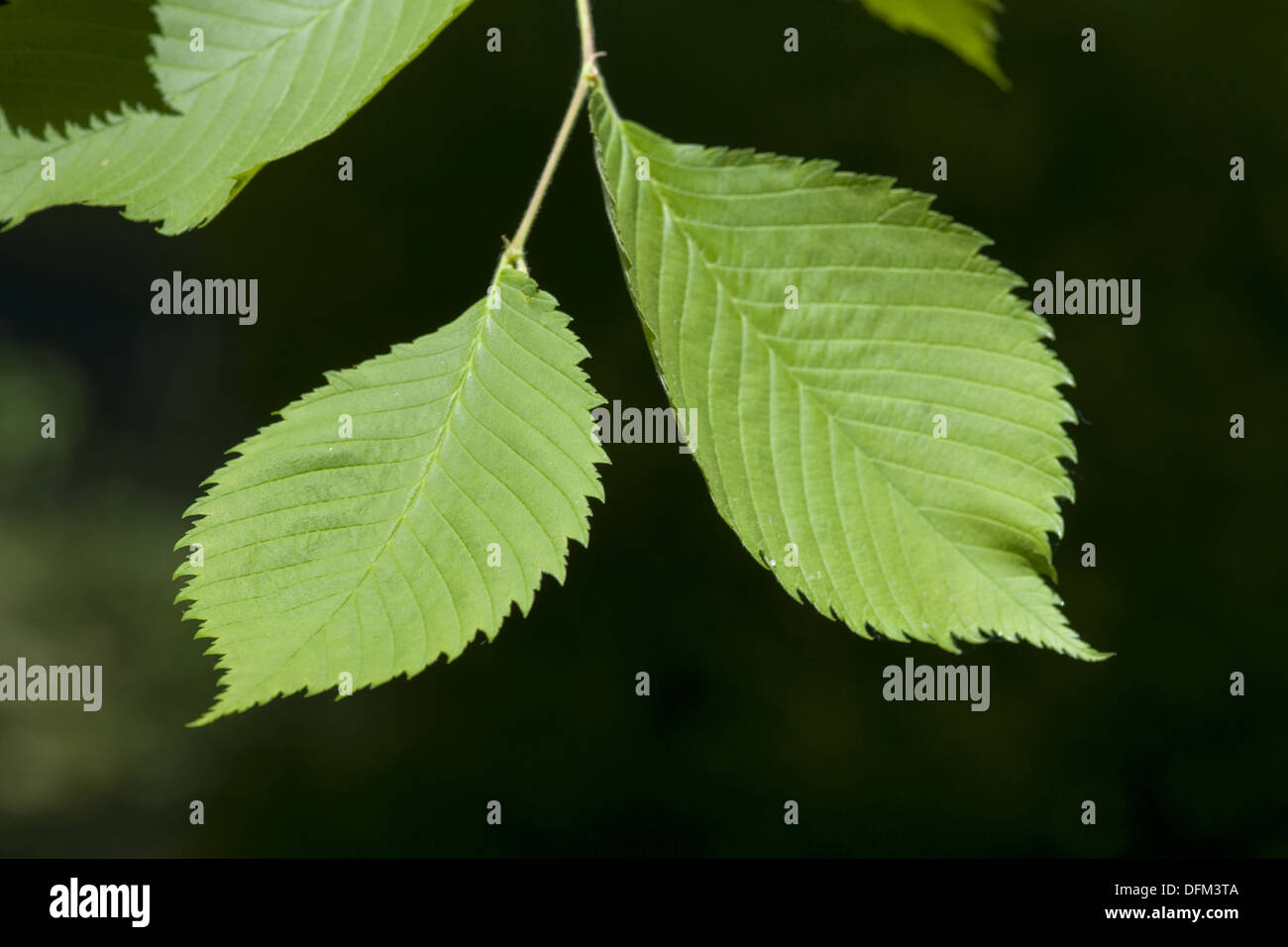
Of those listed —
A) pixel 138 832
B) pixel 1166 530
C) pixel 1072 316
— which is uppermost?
pixel 1072 316

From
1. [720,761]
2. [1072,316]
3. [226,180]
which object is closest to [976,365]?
[226,180]

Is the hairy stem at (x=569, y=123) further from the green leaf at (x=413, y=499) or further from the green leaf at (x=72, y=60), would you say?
the green leaf at (x=72, y=60)

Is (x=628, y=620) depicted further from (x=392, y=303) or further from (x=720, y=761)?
(x=392, y=303)

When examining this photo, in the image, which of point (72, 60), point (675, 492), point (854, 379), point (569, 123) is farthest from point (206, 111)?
point (675, 492)

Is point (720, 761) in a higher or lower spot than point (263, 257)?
lower

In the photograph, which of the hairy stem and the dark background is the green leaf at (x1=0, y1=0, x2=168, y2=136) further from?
the dark background

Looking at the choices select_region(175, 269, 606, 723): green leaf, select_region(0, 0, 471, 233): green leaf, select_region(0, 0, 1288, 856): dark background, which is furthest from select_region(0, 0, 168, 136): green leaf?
select_region(0, 0, 1288, 856): dark background

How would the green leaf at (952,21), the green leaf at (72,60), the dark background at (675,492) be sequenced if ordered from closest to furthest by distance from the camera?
the green leaf at (952,21)
the green leaf at (72,60)
the dark background at (675,492)

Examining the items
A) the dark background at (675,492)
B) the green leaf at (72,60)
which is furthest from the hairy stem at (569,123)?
the dark background at (675,492)
